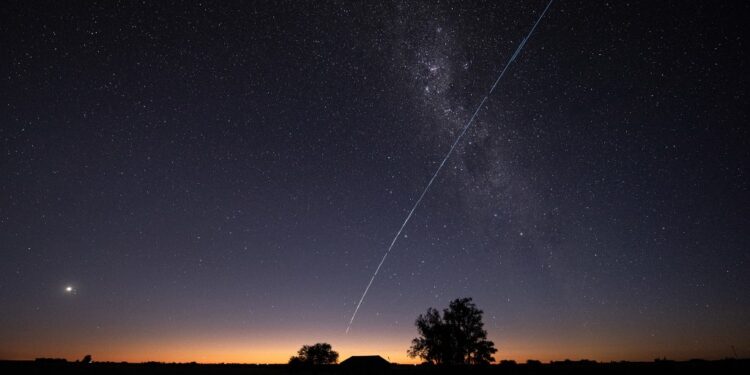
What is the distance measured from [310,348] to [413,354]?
29.8 m

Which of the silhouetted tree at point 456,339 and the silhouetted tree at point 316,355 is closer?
the silhouetted tree at point 456,339

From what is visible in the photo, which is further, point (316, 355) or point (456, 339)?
point (316, 355)

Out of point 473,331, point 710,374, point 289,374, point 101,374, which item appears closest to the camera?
point 710,374

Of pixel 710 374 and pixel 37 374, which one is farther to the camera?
pixel 37 374

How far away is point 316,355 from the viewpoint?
2982 inches

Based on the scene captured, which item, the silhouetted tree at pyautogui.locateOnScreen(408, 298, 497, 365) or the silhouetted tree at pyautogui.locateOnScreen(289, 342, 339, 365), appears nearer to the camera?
the silhouetted tree at pyautogui.locateOnScreen(408, 298, 497, 365)

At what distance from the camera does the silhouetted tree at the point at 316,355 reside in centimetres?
7562

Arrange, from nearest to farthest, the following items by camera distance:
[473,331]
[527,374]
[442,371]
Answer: [527,374] → [442,371] → [473,331]

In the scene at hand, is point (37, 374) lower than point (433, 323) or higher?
lower

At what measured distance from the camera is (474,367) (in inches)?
1843

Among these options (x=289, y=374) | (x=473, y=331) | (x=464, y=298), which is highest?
(x=464, y=298)

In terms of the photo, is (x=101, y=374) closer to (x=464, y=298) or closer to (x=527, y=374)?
(x=464, y=298)

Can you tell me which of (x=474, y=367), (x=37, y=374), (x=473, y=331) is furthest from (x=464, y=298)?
(x=37, y=374)

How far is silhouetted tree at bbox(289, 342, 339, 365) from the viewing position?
75.6m
